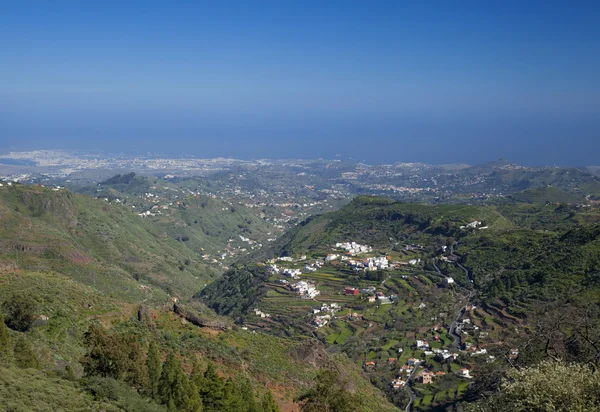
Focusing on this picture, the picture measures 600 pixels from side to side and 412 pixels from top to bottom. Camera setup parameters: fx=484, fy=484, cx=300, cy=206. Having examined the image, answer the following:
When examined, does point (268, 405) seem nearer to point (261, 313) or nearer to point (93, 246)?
point (261, 313)

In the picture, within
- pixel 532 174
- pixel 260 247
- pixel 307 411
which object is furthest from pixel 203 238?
pixel 532 174

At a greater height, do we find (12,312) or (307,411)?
(12,312)

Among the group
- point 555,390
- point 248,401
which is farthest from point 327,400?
point 555,390

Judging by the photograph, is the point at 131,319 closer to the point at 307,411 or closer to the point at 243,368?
the point at 243,368

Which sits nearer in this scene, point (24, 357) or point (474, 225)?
point (24, 357)

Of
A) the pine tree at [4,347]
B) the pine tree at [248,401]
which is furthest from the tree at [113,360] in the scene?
the pine tree at [248,401]

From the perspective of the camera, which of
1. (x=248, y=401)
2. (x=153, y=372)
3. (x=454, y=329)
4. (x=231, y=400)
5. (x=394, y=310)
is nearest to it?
(x=231, y=400)
